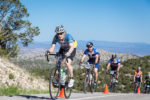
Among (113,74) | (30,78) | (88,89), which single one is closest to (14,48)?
(30,78)

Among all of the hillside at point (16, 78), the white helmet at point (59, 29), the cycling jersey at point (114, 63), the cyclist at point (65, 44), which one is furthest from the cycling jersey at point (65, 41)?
the hillside at point (16, 78)

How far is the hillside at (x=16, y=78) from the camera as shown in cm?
2098

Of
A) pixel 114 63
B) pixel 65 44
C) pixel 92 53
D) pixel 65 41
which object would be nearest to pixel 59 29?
pixel 65 41

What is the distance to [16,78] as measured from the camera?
2220cm

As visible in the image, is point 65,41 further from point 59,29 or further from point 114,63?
point 114,63

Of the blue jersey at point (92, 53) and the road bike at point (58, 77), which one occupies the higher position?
the blue jersey at point (92, 53)

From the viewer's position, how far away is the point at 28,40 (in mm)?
38938

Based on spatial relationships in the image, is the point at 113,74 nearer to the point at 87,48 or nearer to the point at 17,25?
the point at 87,48

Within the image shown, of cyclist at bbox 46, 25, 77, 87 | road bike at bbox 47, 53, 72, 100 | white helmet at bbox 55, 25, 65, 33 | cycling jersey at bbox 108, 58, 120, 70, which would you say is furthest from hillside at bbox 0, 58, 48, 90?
white helmet at bbox 55, 25, 65, 33

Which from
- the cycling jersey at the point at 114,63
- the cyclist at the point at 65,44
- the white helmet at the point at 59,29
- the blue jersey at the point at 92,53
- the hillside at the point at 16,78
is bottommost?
the hillside at the point at 16,78

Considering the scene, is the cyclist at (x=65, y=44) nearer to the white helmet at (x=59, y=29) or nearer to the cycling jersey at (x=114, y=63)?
the white helmet at (x=59, y=29)

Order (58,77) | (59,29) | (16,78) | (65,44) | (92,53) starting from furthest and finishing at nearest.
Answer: (16,78) < (92,53) < (65,44) < (58,77) < (59,29)

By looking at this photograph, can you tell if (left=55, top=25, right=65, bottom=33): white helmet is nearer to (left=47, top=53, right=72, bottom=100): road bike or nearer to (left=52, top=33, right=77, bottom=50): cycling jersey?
(left=52, top=33, right=77, bottom=50): cycling jersey

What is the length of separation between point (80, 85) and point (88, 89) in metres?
43.7
